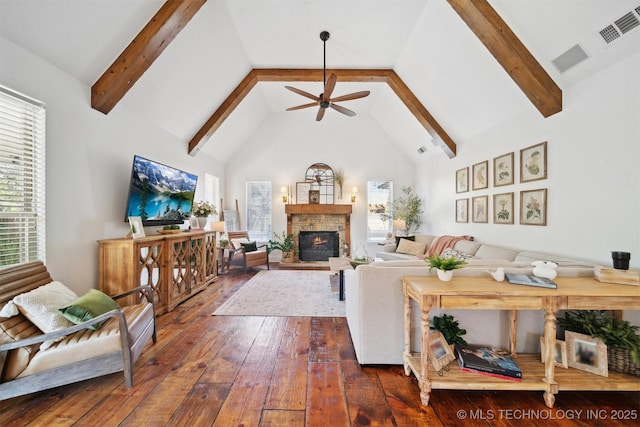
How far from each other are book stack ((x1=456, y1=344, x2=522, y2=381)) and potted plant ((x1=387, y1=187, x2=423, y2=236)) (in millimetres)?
4555

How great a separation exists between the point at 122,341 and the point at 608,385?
134 inches

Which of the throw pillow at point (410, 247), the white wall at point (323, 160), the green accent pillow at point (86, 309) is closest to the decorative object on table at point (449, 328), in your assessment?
the green accent pillow at point (86, 309)

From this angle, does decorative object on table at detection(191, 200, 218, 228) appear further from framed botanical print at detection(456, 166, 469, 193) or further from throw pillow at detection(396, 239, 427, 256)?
framed botanical print at detection(456, 166, 469, 193)

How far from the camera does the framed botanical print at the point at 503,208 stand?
11.9ft

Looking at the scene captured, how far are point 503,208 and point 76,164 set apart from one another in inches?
218

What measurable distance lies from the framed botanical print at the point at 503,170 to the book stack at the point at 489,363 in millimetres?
2748

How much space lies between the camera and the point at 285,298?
3752 mm

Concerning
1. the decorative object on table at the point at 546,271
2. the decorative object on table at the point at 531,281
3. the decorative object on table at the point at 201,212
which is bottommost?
the decorative object on table at the point at 531,281

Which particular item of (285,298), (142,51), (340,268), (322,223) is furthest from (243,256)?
(142,51)

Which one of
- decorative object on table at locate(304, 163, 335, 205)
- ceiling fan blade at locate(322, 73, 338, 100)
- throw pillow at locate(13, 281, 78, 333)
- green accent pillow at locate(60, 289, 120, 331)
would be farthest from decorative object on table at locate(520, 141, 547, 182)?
throw pillow at locate(13, 281, 78, 333)

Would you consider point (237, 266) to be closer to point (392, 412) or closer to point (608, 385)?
point (392, 412)

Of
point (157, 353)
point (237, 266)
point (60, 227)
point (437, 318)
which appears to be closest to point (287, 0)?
point (60, 227)

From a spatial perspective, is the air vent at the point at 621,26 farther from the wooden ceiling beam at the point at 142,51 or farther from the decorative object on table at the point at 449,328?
the wooden ceiling beam at the point at 142,51

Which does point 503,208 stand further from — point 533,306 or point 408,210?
point 408,210
